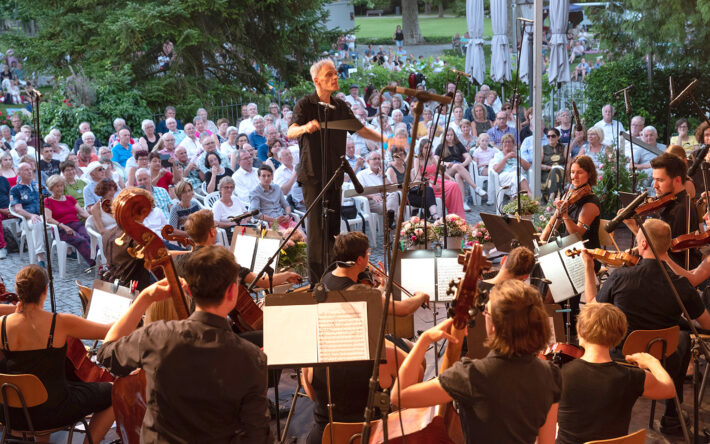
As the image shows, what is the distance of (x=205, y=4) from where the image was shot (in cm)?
1575

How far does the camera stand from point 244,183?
8.92 metres

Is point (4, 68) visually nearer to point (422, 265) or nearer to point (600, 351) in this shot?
point (422, 265)

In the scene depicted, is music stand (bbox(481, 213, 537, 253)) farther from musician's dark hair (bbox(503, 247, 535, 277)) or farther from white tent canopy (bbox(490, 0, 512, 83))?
white tent canopy (bbox(490, 0, 512, 83))

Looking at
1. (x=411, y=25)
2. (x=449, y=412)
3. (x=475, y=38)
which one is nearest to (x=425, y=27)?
(x=411, y=25)

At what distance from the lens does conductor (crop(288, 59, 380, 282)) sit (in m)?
5.67

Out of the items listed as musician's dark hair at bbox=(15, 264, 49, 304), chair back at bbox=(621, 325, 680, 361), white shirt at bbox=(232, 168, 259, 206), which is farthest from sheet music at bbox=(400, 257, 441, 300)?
white shirt at bbox=(232, 168, 259, 206)

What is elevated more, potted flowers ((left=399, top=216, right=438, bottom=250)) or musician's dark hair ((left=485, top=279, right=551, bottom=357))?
musician's dark hair ((left=485, top=279, right=551, bottom=357))

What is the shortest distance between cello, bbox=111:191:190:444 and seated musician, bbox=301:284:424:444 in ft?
2.36

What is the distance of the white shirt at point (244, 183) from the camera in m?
8.87

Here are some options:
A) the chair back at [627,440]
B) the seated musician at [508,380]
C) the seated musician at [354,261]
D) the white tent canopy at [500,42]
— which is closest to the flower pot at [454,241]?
the seated musician at [354,261]

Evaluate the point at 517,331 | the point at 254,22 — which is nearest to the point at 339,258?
the point at 517,331

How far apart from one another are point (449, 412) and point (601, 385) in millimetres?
648

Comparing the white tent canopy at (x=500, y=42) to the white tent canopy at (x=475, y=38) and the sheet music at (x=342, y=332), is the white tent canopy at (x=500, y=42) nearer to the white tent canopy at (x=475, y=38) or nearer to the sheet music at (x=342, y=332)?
the white tent canopy at (x=475, y=38)

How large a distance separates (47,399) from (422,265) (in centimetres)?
227
